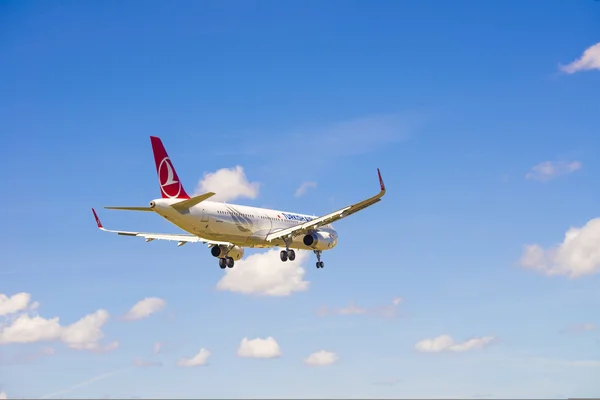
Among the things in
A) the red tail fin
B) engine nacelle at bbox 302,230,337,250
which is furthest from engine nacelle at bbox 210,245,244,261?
the red tail fin

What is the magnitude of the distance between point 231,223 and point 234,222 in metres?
0.44

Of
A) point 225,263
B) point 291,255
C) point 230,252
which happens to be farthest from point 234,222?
point 225,263

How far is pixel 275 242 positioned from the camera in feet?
250

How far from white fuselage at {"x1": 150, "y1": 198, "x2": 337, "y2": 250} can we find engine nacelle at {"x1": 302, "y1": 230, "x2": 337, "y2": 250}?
0.14 metres

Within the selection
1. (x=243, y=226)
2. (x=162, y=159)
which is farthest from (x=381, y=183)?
(x=162, y=159)

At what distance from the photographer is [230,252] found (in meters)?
78.4

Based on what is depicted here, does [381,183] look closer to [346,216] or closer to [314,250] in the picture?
[346,216]

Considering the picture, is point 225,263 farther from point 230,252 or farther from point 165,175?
point 165,175

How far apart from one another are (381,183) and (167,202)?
16.0 meters

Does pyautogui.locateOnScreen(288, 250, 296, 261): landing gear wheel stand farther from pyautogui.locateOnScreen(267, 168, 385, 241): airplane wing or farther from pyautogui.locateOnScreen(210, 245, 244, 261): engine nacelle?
pyautogui.locateOnScreen(210, 245, 244, 261): engine nacelle

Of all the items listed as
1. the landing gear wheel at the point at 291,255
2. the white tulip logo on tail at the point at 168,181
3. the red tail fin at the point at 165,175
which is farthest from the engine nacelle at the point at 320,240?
the white tulip logo on tail at the point at 168,181

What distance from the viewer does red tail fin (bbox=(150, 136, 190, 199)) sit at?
223 feet

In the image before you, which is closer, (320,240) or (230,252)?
(230,252)

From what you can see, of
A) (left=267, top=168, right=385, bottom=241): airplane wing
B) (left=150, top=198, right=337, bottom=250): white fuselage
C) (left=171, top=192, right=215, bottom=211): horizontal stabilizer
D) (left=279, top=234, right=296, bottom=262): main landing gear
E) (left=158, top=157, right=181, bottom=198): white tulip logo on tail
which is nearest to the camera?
(left=171, top=192, right=215, bottom=211): horizontal stabilizer
